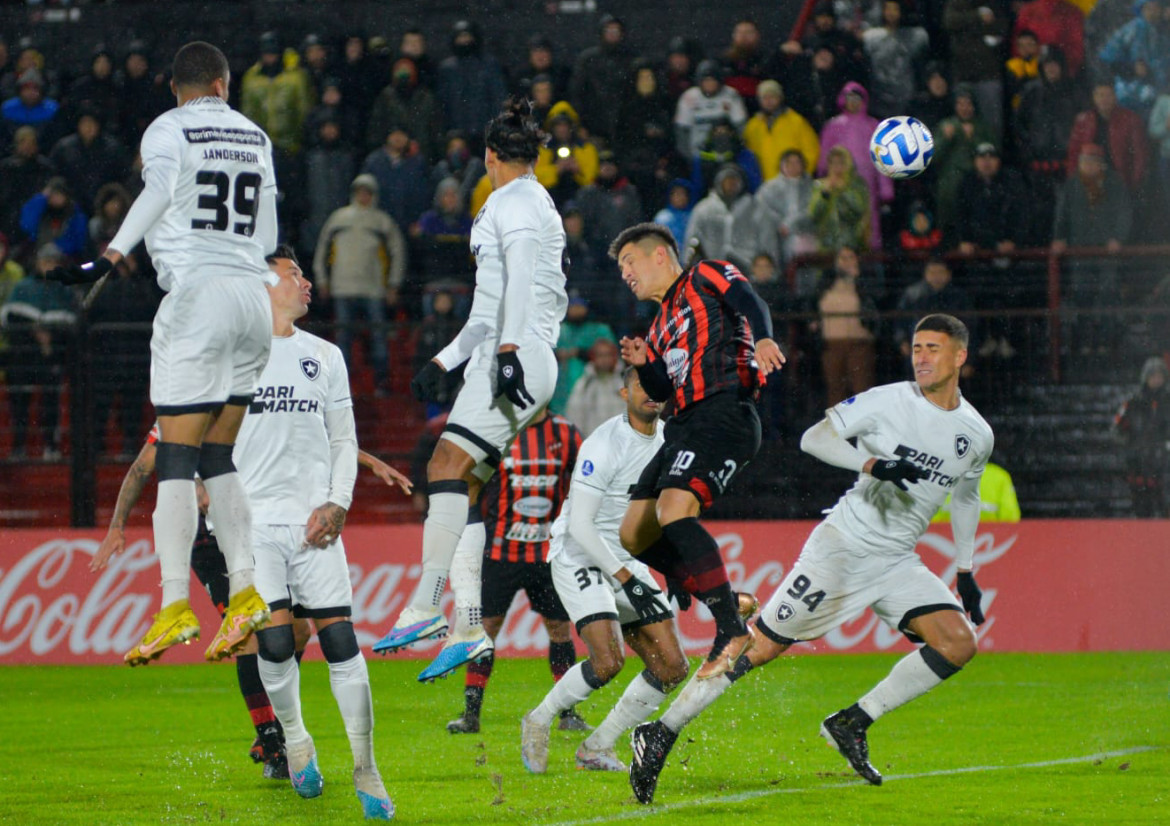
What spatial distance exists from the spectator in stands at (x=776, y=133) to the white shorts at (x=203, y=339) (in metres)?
10.5

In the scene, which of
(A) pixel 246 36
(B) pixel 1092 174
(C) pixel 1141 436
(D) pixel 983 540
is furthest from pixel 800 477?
(A) pixel 246 36

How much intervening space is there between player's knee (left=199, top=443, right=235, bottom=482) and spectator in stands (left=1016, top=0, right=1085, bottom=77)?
42.4 ft

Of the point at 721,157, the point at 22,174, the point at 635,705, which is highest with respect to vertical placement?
the point at 721,157

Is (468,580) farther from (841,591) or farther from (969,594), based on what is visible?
(969,594)

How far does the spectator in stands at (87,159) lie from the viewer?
1700 centimetres

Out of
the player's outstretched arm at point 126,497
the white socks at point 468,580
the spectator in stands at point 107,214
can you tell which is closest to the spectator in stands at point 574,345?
the spectator in stands at point 107,214

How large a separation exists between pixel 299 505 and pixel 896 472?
2.82 metres

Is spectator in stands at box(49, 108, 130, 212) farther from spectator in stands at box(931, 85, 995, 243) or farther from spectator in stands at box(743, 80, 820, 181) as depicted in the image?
spectator in stands at box(931, 85, 995, 243)

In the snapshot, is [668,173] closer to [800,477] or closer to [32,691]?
[800,477]

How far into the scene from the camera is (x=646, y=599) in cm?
847

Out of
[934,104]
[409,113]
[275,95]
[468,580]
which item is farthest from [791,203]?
[468,580]

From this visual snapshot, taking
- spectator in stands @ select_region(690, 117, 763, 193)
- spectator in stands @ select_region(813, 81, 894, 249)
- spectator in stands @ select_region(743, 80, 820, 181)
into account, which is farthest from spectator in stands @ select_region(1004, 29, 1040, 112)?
spectator in stands @ select_region(690, 117, 763, 193)

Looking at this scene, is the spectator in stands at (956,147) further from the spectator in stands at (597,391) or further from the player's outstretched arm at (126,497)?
the player's outstretched arm at (126,497)

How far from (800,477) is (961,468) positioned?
673 cm
